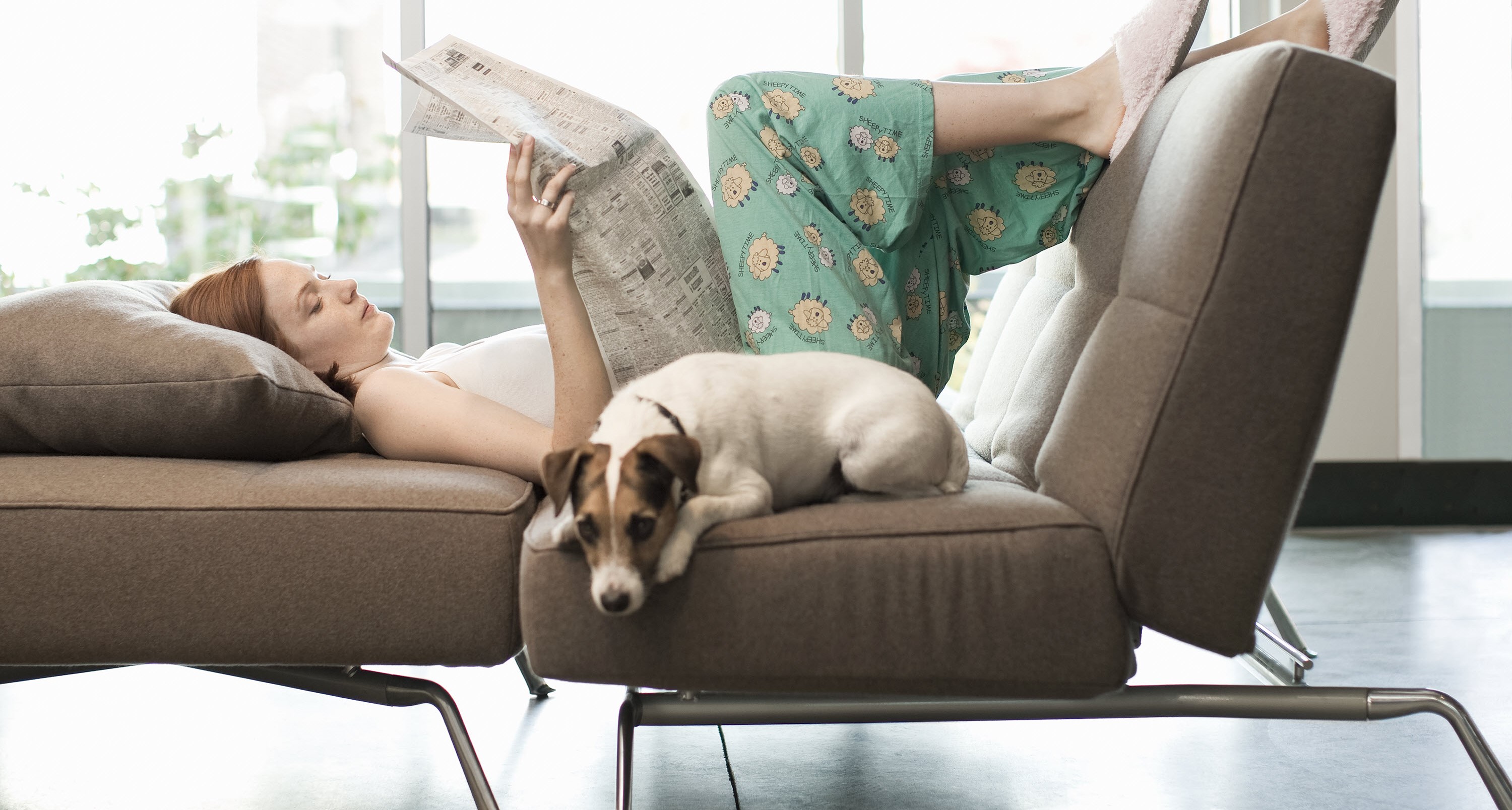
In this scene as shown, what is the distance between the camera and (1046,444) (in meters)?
1.43

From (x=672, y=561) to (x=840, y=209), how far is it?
2.43 feet

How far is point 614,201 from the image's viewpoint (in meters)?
1.62

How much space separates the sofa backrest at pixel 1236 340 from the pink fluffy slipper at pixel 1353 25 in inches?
15.3

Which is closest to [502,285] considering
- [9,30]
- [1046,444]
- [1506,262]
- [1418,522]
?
[9,30]

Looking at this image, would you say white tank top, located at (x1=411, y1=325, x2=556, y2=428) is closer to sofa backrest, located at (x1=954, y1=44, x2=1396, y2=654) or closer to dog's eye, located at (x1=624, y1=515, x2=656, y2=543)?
dog's eye, located at (x1=624, y1=515, x2=656, y2=543)

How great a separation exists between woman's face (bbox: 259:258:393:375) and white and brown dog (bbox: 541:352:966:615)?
805 mm

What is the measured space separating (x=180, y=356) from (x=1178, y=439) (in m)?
1.32

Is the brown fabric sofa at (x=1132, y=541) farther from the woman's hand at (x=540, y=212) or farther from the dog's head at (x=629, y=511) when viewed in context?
the woman's hand at (x=540, y=212)

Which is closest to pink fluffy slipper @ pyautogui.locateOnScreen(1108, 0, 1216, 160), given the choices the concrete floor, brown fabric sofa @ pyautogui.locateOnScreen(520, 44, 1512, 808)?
brown fabric sofa @ pyautogui.locateOnScreen(520, 44, 1512, 808)

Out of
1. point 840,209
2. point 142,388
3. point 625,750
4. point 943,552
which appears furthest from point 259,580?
point 840,209

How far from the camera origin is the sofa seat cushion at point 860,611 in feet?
3.97

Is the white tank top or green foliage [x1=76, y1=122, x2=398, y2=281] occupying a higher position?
green foliage [x1=76, y1=122, x2=398, y2=281]

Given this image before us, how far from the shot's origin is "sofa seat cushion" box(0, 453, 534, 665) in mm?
1341

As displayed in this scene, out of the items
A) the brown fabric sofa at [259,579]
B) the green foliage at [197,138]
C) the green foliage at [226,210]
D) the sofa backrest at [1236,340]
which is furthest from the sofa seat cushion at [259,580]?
the green foliage at [197,138]
